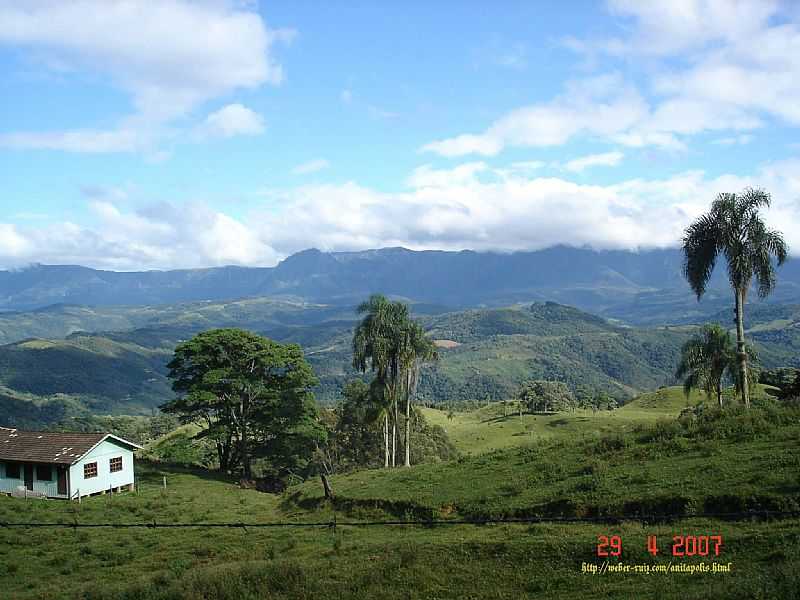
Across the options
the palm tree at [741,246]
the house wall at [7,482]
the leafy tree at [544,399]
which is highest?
the palm tree at [741,246]

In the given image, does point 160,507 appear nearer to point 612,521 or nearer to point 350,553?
point 350,553

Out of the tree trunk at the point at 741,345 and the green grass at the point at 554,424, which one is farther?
the green grass at the point at 554,424

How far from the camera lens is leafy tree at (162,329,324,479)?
4503cm

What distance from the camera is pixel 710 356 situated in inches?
1577

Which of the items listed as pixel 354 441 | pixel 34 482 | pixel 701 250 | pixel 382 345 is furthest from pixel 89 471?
pixel 701 250

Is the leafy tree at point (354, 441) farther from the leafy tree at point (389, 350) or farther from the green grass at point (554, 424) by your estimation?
the green grass at point (554, 424)

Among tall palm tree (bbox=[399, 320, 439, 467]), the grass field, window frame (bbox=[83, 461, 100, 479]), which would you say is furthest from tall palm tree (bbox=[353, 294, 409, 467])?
window frame (bbox=[83, 461, 100, 479])

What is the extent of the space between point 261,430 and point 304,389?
4.52m

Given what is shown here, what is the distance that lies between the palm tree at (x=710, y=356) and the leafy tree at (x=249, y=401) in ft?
89.3

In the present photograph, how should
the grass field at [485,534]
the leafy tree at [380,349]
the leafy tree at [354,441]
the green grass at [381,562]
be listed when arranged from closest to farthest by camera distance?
the green grass at [381,562] → the grass field at [485,534] → the leafy tree at [380,349] → the leafy tree at [354,441]

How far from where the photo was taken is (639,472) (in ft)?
61.6

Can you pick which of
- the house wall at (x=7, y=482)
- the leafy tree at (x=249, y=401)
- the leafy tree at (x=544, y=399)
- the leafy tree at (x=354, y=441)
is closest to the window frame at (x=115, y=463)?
the house wall at (x=7, y=482)

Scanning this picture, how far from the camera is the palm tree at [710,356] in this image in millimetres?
39500

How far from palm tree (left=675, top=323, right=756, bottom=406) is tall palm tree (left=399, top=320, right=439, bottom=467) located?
17.4 m
